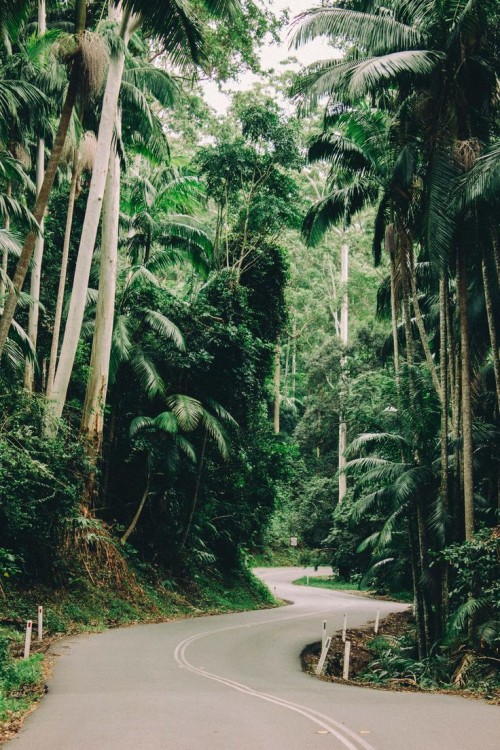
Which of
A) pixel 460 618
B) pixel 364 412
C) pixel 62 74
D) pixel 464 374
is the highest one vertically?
pixel 62 74

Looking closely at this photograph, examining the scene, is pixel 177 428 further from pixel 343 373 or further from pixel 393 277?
pixel 343 373

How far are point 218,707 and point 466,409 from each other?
26.8 feet

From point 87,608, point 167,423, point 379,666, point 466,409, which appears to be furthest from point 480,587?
point 167,423

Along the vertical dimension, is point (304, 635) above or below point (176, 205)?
below

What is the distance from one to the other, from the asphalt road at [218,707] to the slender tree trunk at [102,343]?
6.11m

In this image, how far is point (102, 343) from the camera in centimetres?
2069

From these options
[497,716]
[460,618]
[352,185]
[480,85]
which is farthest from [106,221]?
[497,716]

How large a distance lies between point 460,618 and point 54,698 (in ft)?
24.7

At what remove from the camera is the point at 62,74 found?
1988 cm

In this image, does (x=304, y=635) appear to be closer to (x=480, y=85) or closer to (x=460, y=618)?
(x=460, y=618)

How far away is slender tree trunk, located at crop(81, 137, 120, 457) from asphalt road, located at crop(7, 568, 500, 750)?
6106 mm

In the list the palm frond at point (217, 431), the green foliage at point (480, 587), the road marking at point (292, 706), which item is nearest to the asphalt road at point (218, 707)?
the road marking at point (292, 706)

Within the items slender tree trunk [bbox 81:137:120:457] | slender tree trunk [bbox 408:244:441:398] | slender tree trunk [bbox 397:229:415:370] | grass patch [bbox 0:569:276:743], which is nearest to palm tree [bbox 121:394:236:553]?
slender tree trunk [bbox 81:137:120:457]

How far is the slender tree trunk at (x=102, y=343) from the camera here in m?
20.6
